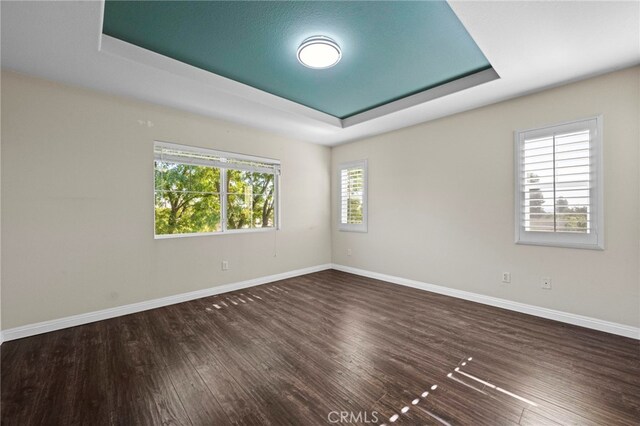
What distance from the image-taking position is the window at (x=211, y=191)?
3.52 metres

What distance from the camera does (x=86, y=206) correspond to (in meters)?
2.92

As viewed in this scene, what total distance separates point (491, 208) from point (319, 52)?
2736 mm

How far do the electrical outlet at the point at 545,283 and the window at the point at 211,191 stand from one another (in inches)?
145

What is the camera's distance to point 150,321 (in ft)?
9.61

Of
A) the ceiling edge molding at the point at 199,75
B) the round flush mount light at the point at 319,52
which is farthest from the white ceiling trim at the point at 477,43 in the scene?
the round flush mount light at the point at 319,52

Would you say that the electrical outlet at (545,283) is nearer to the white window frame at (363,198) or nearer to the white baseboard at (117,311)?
the white window frame at (363,198)

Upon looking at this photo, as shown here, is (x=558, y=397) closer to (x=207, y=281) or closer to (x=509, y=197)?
(x=509, y=197)

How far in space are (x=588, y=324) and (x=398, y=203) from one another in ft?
8.36

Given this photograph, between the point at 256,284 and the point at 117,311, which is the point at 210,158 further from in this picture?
the point at 117,311

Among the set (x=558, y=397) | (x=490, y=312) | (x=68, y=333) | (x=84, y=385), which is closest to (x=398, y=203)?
(x=490, y=312)

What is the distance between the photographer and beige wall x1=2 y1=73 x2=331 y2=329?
256 centimetres

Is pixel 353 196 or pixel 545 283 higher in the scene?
pixel 353 196

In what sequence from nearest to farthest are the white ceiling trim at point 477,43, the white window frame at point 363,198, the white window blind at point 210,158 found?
the white ceiling trim at point 477,43, the white window blind at point 210,158, the white window frame at point 363,198

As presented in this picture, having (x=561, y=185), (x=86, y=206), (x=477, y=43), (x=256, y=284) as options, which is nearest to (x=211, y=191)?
(x=86, y=206)
